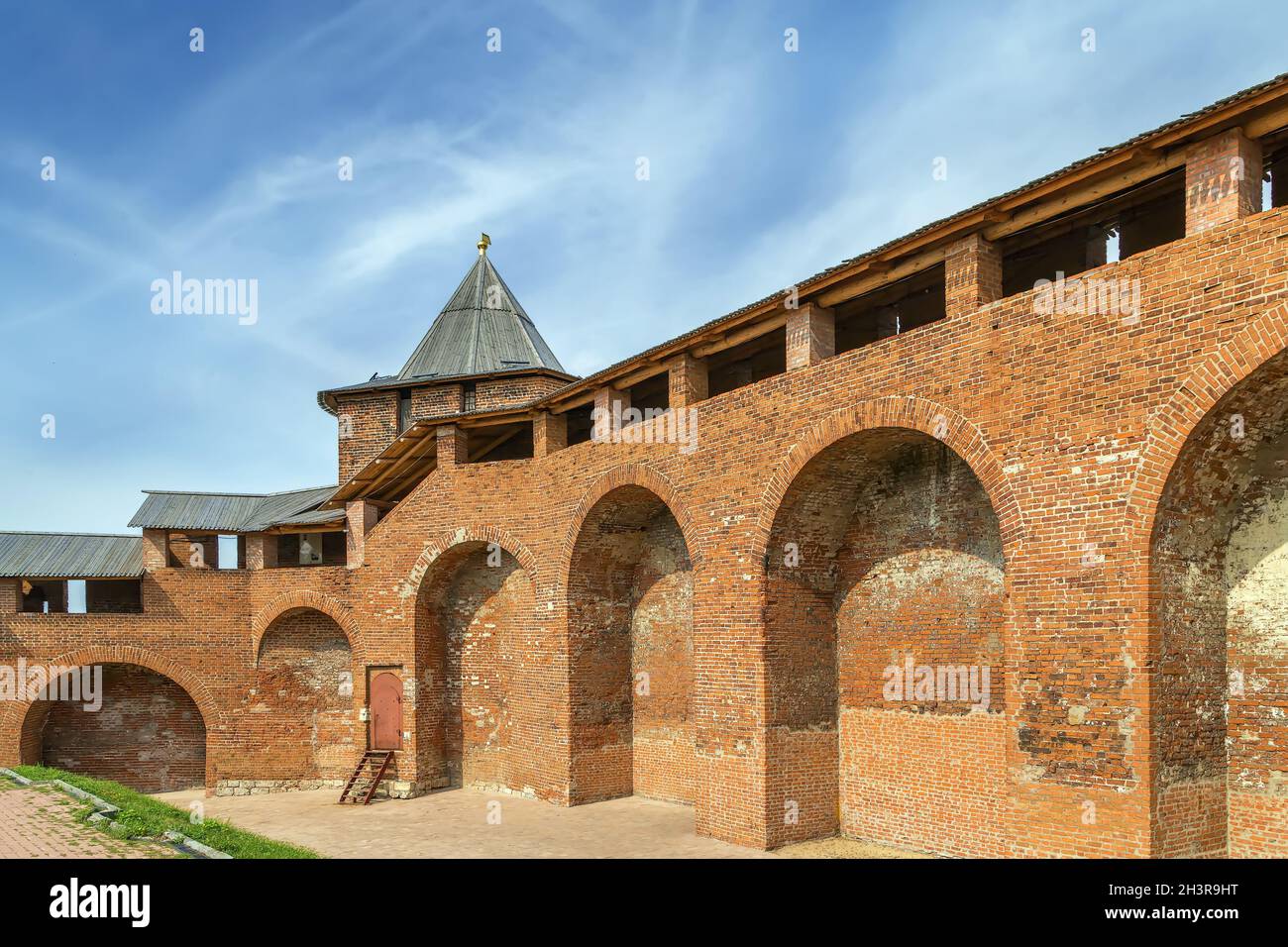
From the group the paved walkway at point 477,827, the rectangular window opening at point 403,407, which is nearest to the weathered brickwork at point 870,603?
the paved walkway at point 477,827

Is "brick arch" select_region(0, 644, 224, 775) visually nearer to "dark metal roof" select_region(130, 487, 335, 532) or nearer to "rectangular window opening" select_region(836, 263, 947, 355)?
"dark metal roof" select_region(130, 487, 335, 532)

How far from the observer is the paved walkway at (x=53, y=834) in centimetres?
950

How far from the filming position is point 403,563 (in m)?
16.0

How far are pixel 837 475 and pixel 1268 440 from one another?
4.10 meters

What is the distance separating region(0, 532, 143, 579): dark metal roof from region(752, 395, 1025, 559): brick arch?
42.9ft

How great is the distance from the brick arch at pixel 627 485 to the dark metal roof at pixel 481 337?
6781mm

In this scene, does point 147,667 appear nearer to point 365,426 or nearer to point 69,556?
point 69,556

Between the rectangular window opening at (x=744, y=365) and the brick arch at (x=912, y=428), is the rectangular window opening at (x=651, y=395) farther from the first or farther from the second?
the brick arch at (x=912, y=428)

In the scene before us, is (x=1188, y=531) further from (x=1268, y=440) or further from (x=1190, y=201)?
(x=1190, y=201)

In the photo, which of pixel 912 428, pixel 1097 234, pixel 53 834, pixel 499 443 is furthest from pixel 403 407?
pixel 1097 234

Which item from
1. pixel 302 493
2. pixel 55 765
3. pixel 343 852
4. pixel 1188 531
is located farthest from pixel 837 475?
pixel 55 765

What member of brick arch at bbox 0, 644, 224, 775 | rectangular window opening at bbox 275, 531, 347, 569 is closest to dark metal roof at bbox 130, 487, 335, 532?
rectangular window opening at bbox 275, 531, 347, 569

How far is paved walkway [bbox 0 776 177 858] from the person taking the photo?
9.50 meters

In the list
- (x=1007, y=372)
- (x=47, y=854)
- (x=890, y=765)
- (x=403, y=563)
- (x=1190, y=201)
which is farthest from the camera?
(x=403, y=563)
